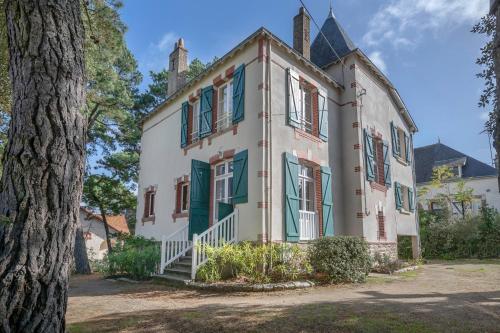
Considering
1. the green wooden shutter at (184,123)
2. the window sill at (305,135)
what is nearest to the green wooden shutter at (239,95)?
the window sill at (305,135)

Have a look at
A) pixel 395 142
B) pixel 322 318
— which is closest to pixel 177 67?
pixel 395 142

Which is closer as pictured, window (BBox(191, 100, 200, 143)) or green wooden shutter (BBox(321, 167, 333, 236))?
green wooden shutter (BBox(321, 167, 333, 236))

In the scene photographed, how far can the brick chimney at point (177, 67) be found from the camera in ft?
47.4

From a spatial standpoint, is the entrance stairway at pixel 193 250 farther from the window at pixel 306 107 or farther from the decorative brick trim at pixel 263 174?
the window at pixel 306 107

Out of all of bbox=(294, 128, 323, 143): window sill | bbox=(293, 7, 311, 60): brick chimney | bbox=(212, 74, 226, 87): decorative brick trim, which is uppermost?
bbox=(293, 7, 311, 60): brick chimney

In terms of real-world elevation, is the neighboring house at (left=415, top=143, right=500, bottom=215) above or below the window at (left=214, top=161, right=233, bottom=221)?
above

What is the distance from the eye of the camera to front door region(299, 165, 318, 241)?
9.88 m

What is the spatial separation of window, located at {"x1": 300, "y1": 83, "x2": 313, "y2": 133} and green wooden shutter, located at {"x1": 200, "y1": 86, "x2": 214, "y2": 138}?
2832 mm

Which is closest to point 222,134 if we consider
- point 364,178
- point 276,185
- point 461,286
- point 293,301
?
point 276,185

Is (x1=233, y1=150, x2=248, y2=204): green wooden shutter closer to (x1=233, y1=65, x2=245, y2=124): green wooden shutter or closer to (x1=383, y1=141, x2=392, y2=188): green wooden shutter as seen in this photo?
(x1=233, y1=65, x2=245, y2=124): green wooden shutter

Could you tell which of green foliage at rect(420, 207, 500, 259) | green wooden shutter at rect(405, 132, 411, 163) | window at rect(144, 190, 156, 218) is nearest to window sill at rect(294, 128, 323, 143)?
window at rect(144, 190, 156, 218)

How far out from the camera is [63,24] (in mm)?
3057

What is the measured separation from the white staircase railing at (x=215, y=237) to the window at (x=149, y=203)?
540 centimetres

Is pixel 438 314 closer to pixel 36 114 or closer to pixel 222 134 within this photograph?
pixel 36 114
